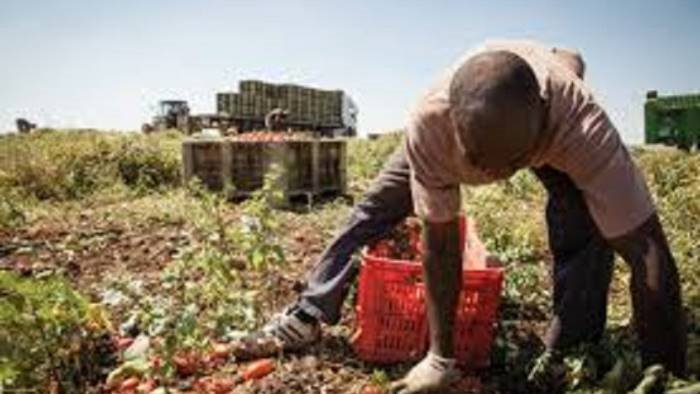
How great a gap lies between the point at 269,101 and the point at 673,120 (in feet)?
36.7

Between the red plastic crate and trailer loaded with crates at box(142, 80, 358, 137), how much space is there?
20.0 metres

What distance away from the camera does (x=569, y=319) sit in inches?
146

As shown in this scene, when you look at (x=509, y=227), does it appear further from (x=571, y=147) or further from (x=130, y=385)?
(x=571, y=147)

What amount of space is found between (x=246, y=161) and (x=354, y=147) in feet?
29.2

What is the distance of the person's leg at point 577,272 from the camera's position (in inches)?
145

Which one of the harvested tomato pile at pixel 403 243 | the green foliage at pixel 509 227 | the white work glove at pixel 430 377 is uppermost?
the harvested tomato pile at pixel 403 243

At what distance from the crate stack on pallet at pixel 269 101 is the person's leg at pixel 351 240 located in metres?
22.0

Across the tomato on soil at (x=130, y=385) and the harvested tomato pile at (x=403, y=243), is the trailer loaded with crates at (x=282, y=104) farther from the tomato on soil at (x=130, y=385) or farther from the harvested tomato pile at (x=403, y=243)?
the tomato on soil at (x=130, y=385)

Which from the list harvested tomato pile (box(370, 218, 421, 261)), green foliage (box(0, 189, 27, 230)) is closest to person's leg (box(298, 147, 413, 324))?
harvested tomato pile (box(370, 218, 421, 261))

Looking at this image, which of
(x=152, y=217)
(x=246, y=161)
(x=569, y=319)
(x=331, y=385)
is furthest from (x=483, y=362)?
(x=246, y=161)

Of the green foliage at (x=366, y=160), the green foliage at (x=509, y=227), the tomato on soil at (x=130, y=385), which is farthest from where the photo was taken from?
the green foliage at (x=366, y=160)

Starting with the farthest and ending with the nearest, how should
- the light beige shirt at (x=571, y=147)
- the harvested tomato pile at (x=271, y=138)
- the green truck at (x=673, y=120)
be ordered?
the green truck at (x=673, y=120), the harvested tomato pile at (x=271, y=138), the light beige shirt at (x=571, y=147)

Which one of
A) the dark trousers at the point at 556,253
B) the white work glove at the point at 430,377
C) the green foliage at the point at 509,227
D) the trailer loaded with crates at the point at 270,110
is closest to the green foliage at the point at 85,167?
the green foliage at the point at 509,227

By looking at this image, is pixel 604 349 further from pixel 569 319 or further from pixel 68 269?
pixel 68 269
